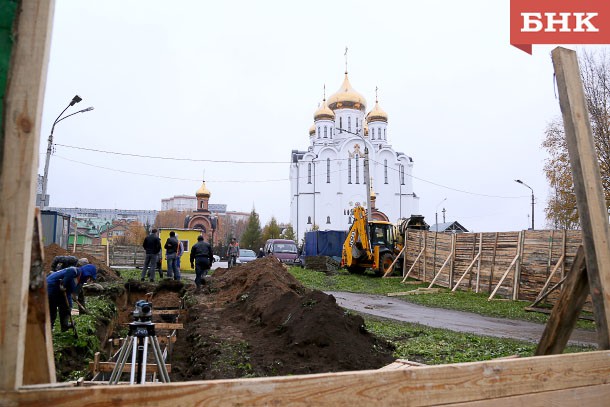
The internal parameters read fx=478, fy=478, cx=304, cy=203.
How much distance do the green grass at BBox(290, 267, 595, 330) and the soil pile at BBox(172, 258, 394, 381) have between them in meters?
6.07

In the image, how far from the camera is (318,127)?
225 ft

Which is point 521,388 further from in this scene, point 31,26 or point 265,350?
point 265,350

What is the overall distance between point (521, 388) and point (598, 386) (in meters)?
0.49

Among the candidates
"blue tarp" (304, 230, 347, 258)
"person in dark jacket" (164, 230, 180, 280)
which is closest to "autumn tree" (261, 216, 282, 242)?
"blue tarp" (304, 230, 347, 258)

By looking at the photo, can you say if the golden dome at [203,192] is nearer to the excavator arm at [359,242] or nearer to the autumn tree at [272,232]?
the autumn tree at [272,232]

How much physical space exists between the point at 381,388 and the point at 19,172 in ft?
4.70

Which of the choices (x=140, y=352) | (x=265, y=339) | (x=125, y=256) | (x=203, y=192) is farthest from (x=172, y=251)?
(x=203, y=192)

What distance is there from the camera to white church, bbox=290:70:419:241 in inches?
2530

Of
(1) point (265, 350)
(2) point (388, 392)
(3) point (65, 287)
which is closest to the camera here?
(2) point (388, 392)

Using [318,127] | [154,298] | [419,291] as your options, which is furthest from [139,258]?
[318,127]

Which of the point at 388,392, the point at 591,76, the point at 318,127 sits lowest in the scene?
the point at 388,392

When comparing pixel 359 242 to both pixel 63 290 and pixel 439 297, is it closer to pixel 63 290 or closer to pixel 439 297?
pixel 439 297

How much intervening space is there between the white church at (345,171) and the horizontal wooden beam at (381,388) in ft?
200

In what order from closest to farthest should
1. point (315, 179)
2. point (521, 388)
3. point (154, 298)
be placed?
point (521, 388)
point (154, 298)
point (315, 179)
